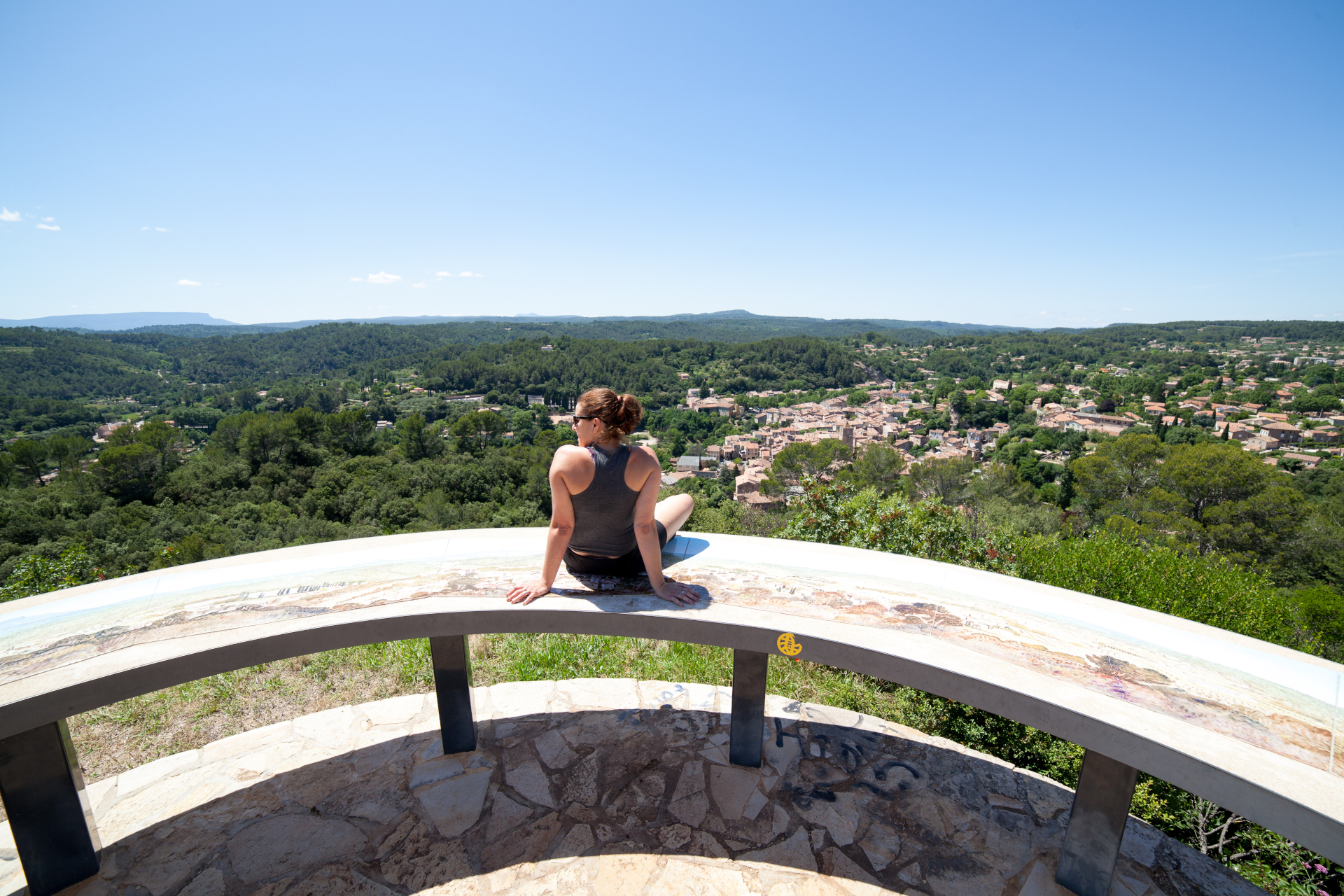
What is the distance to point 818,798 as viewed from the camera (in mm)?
2535

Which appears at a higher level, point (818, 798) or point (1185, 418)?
point (818, 798)

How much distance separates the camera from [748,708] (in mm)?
2648

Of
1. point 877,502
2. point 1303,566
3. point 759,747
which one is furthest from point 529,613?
point 1303,566

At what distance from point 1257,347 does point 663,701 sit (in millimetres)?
121313

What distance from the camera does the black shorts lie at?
2539 millimetres

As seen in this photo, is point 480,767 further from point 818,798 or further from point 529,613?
point 818,798

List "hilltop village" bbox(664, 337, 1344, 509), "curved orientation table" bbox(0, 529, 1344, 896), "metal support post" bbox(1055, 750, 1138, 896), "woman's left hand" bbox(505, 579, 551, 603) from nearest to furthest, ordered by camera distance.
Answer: "curved orientation table" bbox(0, 529, 1344, 896)
"metal support post" bbox(1055, 750, 1138, 896)
"woman's left hand" bbox(505, 579, 551, 603)
"hilltop village" bbox(664, 337, 1344, 509)

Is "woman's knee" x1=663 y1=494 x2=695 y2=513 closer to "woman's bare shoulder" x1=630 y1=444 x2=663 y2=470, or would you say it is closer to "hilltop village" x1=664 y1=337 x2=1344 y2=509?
"woman's bare shoulder" x1=630 y1=444 x2=663 y2=470

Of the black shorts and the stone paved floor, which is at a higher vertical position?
the black shorts

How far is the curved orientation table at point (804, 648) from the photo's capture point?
61.5 inches

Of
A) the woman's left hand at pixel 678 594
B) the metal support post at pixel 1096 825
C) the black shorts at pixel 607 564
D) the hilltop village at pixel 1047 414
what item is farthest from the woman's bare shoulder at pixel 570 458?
the hilltop village at pixel 1047 414

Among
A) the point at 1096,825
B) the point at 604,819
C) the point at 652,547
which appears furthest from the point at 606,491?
the point at 1096,825

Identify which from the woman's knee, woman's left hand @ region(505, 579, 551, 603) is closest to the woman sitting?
woman's left hand @ region(505, 579, 551, 603)

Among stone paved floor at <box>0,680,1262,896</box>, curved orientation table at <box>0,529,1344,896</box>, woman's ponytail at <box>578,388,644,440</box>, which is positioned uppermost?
woman's ponytail at <box>578,388,644,440</box>
